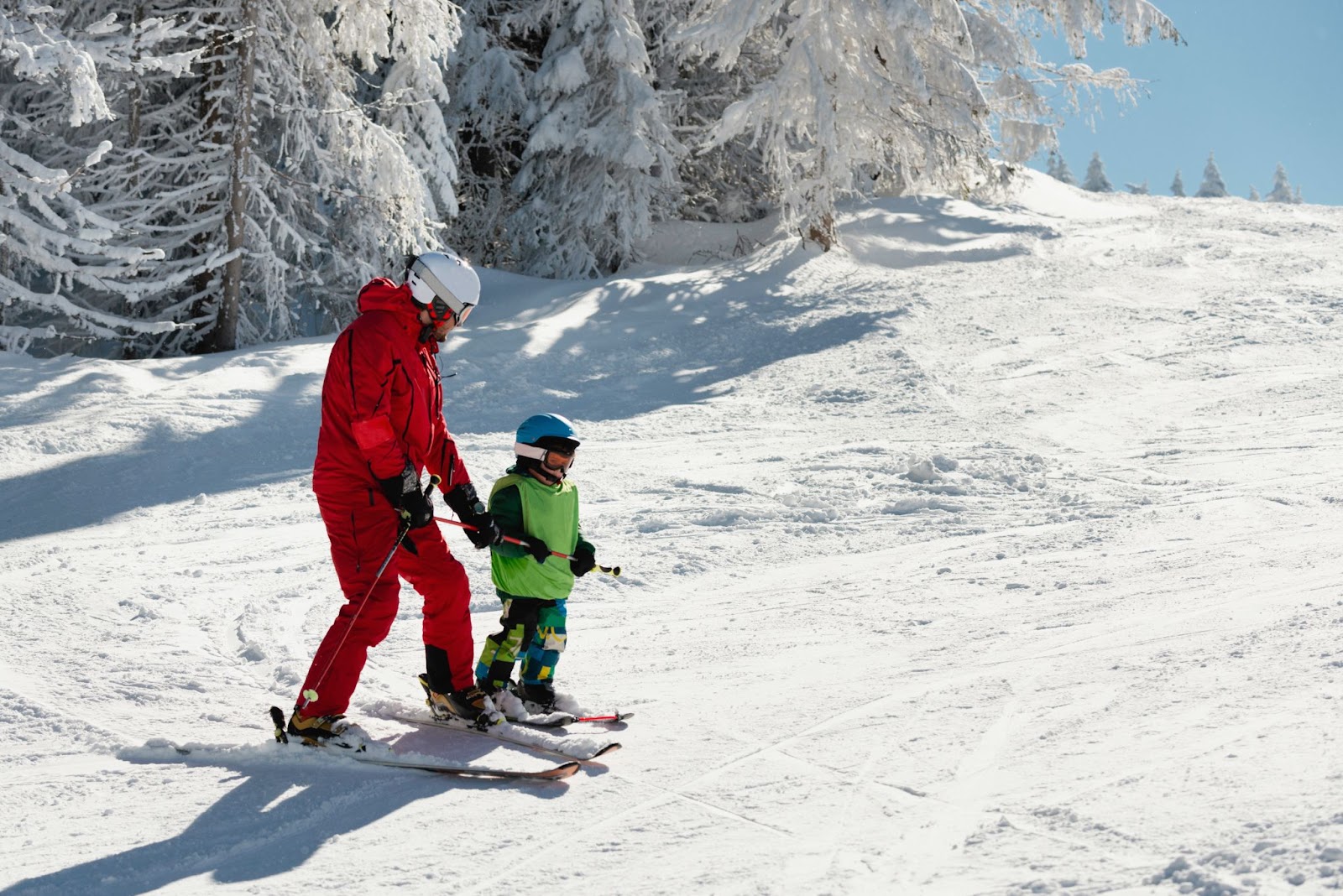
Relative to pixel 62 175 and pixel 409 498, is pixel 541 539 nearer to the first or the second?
pixel 409 498

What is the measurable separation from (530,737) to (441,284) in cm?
174

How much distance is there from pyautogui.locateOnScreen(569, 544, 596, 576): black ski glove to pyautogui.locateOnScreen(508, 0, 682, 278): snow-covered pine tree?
11987 mm

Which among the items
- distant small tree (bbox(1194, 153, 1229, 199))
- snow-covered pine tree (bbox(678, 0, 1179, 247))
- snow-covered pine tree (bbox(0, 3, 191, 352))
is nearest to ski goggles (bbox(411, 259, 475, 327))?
snow-covered pine tree (bbox(0, 3, 191, 352))

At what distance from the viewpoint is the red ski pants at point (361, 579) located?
455 cm

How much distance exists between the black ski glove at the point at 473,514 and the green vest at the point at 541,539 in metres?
0.11

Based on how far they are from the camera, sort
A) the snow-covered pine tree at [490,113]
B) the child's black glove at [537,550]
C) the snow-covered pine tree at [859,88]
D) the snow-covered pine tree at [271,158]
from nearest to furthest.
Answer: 1. the child's black glove at [537,550]
2. the snow-covered pine tree at [271,158]
3. the snow-covered pine tree at [859,88]
4. the snow-covered pine tree at [490,113]

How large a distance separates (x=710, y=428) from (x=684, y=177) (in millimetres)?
10514

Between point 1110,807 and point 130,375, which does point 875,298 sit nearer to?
point 130,375

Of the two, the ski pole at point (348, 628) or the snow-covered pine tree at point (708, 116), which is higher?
the snow-covered pine tree at point (708, 116)

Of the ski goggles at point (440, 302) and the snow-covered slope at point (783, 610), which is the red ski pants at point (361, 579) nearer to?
the snow-covered slope at point (783, 610)

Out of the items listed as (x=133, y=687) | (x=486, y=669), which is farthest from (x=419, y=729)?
(x=133, y=687)

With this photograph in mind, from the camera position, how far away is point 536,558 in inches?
186

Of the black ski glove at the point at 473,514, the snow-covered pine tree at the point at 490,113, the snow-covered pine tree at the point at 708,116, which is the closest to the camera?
the black ski glove at the point at 473,514

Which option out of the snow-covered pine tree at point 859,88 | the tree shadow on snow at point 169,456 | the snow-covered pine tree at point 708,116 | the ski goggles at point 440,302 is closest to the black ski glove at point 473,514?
the ski goggles at point 440,302
